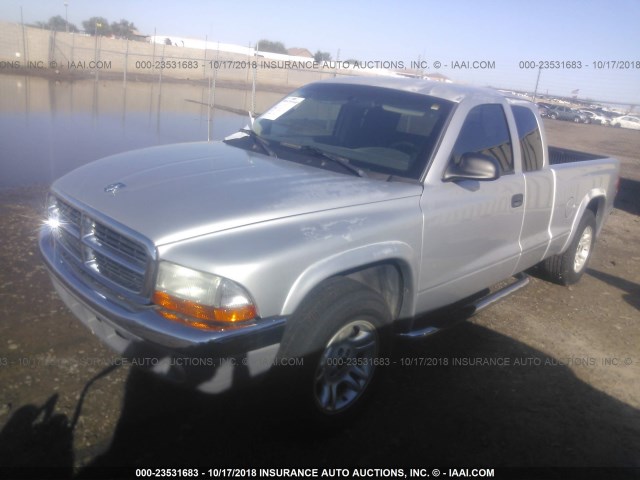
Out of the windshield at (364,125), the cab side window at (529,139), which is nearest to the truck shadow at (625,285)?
the cab side window at (529,139)

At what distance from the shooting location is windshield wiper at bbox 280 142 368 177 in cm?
350

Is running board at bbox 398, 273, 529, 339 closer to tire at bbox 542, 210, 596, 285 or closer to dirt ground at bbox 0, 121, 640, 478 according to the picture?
dirt ground at bbox 0, 121, 640, 478

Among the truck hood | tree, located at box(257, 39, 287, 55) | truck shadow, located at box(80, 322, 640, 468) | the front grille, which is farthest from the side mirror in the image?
tree, located at box(257, 39, 287, 55)

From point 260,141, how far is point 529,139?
7.39 feet

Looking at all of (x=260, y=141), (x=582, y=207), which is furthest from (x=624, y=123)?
(x=260, y=141)

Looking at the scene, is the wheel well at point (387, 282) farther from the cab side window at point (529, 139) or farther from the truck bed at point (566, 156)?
the truck bed at point (566, 156)

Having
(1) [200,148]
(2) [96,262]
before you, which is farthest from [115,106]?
(2) [96,262]

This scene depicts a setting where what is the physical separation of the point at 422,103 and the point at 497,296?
5.35ft

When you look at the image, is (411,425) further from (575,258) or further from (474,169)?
(575,258)

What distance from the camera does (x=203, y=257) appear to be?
97.0 inches

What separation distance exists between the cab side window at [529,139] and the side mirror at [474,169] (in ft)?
3.47

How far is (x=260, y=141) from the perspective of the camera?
13.2ft

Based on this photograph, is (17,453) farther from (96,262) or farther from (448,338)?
(448,338)

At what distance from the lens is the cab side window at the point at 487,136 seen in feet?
12.6
